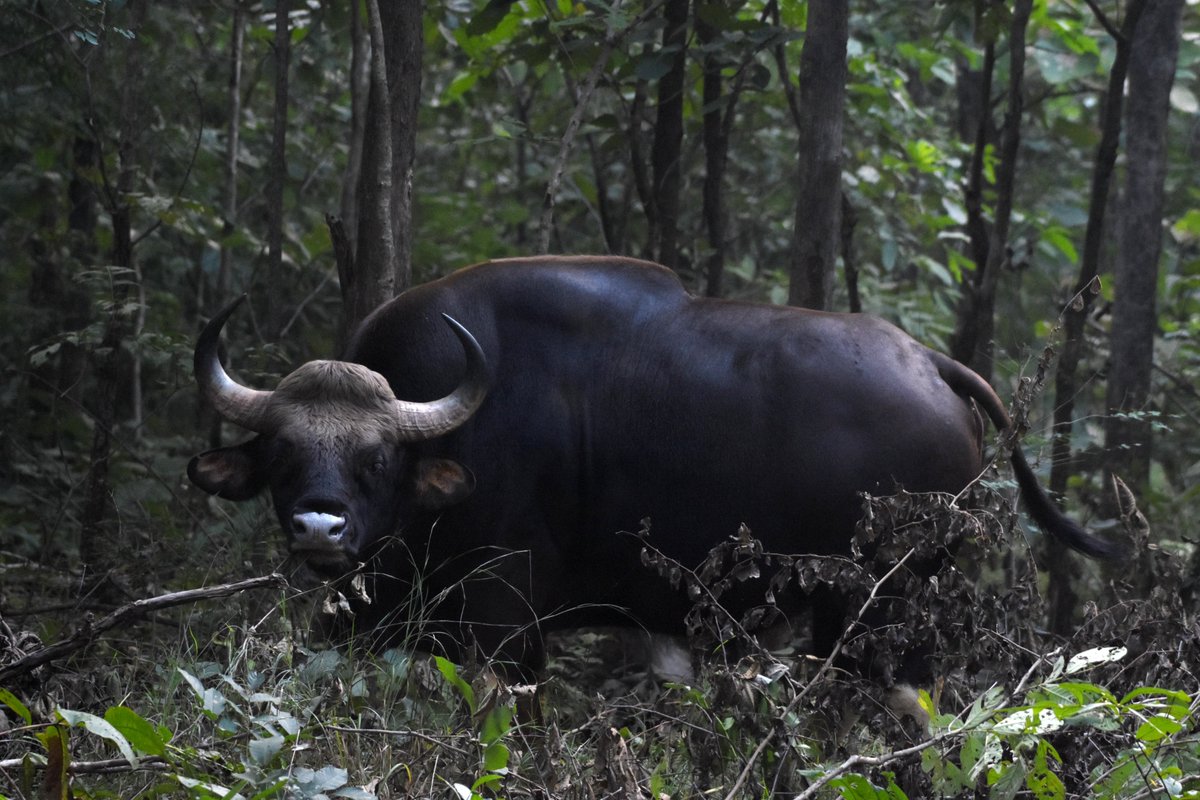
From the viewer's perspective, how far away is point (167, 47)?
7965 millimetres

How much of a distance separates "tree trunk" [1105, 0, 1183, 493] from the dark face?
3.76 m

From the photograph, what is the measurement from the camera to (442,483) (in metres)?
4.59

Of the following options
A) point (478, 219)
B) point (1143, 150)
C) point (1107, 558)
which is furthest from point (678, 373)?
point (478, 219)

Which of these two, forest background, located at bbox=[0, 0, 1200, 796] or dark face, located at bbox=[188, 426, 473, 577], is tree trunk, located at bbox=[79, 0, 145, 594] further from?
dark face, located at bbox=[188, 426, 473, 577]

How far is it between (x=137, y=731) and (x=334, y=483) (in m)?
1.38

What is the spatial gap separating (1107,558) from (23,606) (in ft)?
14.4

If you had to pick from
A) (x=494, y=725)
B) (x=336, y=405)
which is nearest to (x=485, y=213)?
(x=336, y=405)

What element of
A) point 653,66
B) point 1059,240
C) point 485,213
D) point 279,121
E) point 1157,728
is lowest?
point 1157,728

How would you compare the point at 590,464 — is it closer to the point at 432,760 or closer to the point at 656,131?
the point at 432,760

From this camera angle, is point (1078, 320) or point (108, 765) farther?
point (1078, 320)

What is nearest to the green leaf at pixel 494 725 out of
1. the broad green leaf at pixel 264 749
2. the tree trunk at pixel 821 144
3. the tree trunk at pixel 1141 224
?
the broad green leaf at pixel 264 749

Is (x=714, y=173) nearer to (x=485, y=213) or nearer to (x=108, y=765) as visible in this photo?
(x=485, y=213)

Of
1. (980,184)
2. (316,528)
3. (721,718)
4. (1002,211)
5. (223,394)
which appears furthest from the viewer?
(980,184)

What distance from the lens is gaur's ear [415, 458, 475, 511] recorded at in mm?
4578
